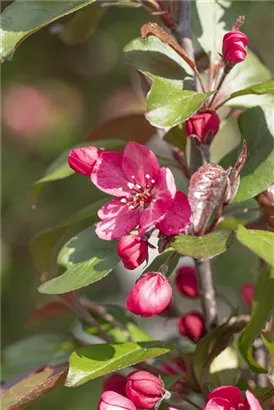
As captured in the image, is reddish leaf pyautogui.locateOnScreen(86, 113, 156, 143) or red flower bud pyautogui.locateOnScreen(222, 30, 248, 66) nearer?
red flower bud pyautogui.locateOnScreen(222, 30, 248, 66)

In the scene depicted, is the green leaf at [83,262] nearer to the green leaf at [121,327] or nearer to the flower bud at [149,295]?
the flower bud at [149,295]

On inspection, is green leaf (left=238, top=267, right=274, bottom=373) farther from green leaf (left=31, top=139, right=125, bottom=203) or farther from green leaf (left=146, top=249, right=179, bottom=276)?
green leaf (left=31, top=139, right=125, bottom=203)

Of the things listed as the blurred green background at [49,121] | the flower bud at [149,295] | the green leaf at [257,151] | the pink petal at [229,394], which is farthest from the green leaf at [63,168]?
the blurred green background at [49,121]

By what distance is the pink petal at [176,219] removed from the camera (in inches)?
43.3

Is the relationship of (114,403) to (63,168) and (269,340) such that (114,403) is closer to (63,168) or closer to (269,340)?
(269,340)

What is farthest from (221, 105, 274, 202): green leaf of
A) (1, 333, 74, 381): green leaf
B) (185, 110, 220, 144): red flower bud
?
(1, 333, 74, 381): green leaf

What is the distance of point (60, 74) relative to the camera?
3.16m

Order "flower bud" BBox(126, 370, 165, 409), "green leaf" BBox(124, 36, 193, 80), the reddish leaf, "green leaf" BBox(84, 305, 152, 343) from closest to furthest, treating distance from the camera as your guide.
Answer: "flower bud" BBox(126, 370, 165, 409) → "green leaf" BBox(124, 36, 193, 80) → "green leaf" BBox(84, 305, 152, 343) → the reddish leaf

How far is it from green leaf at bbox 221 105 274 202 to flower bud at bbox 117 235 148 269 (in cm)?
17

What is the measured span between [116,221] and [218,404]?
0.26m

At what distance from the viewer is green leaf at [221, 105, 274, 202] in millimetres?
1187

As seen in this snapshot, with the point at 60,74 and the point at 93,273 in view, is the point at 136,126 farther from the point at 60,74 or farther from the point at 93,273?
the point at 60,74

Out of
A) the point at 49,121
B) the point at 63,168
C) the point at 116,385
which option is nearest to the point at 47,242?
the point at 63,168

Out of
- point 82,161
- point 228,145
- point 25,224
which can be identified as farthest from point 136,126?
point 25,224
